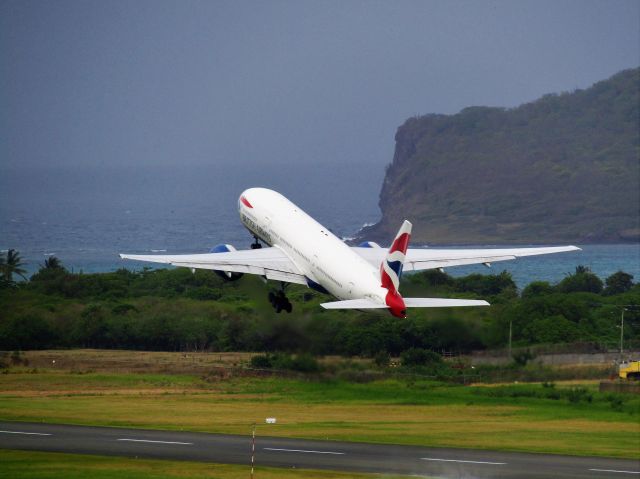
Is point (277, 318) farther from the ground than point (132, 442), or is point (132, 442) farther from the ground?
point (277, 318)

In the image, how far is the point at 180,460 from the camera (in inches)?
2945

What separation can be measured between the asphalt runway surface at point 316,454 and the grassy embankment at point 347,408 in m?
2.90

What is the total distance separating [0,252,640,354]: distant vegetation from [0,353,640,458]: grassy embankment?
3.14 metres

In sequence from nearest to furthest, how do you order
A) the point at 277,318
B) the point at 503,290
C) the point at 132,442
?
the point at 132,442 → the point at 277,318 → the point at 503,290

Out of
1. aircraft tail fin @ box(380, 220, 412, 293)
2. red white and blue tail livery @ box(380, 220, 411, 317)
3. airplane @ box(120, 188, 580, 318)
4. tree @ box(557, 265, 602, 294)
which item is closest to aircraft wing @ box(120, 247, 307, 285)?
airplane @ box(120, 188, 580, 318)

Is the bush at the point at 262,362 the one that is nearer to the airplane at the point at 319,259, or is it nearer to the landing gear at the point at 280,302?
the airplane at the point at 319,259

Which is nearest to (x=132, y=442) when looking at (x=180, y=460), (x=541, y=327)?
(x=180, y=460)

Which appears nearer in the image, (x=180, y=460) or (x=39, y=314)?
(x=180, y=460)

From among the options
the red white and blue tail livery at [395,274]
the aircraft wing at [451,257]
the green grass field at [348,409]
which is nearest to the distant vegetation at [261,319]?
the aircraft wing at [451,257]

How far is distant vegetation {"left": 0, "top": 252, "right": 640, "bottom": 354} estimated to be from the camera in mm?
99562

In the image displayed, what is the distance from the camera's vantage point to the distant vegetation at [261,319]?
327 feet

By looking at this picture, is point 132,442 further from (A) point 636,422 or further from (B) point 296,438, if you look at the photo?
(A) point 636,422

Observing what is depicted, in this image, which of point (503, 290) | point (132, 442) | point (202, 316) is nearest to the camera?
point (132, 442)

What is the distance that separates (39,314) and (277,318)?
31243mm
